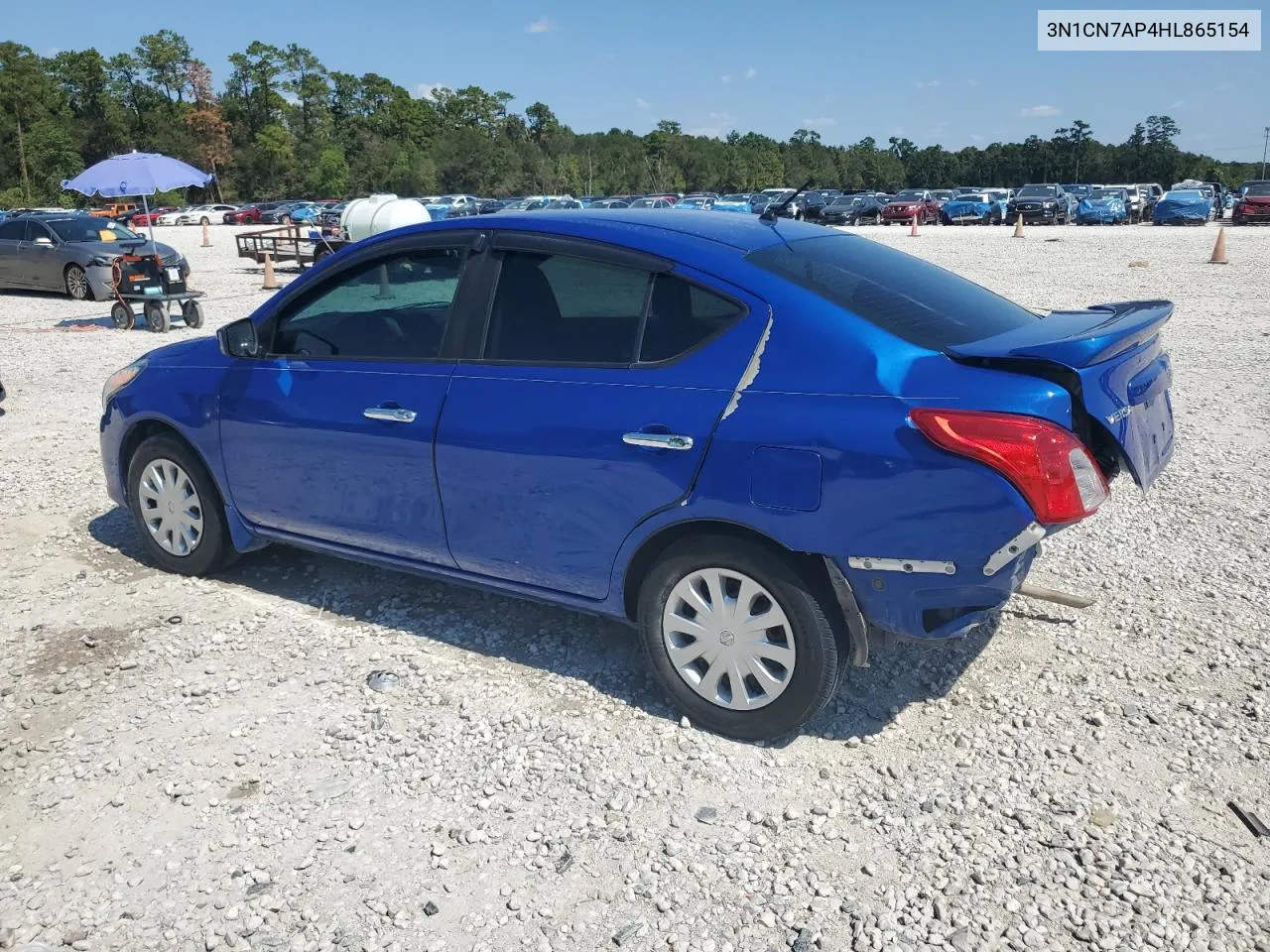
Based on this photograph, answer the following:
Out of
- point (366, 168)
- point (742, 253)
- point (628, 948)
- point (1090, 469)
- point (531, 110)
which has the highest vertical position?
point (531, 110)

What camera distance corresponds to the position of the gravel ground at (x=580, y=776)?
2770mm

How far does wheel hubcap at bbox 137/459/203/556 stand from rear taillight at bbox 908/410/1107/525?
3.62m

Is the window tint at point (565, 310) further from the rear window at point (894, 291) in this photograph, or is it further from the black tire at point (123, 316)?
the black tire at point (123, 316)

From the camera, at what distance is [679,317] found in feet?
11.6

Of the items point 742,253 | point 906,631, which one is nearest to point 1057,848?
point 906,631

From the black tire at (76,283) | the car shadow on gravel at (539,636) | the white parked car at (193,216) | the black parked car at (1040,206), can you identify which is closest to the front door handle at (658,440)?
the car shadow on gravel at (539,636)

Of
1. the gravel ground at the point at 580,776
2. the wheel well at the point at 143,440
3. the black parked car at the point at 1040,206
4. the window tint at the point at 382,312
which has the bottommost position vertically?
the gravel ground at the point at 580,776

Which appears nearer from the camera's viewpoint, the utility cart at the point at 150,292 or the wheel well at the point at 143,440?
the wheel well at the point at 143,440

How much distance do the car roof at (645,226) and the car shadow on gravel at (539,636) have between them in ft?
5.24

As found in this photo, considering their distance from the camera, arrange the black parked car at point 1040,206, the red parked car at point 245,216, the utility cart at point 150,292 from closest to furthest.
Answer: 1. the utility cart at point 150,292
2. the black parked car at point 1040,206
3. the red parked car at point 245,216

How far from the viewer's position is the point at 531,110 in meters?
126

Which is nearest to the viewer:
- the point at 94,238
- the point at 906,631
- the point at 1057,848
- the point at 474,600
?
the point at 1057,848

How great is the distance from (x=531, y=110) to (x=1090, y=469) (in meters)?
132

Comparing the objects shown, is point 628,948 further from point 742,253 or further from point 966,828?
point 742,253
